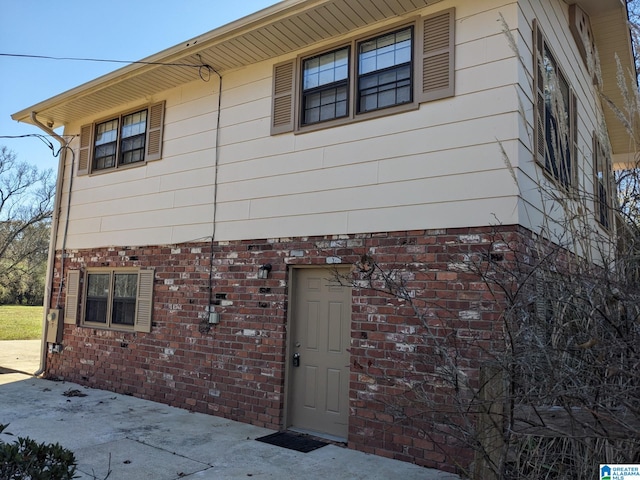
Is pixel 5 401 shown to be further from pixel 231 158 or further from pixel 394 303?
pixel 394 303

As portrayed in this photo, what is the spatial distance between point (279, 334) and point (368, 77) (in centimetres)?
343

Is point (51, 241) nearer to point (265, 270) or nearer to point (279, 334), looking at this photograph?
point (265, 270)

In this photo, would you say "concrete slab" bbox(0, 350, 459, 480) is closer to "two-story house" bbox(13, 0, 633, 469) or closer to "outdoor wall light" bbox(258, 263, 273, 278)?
"two-story house" bbox(13, 0, 633, 469)

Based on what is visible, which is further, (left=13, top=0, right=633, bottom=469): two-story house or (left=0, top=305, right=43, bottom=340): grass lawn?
(left=0, top=305, right=43, bottom=340): grass lawn

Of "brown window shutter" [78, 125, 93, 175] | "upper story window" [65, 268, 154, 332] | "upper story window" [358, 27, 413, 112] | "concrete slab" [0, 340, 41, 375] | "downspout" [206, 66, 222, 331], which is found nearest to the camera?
"upper story window" [358, 27, 413, 112]

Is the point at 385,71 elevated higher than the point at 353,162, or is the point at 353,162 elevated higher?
the point at 385,71

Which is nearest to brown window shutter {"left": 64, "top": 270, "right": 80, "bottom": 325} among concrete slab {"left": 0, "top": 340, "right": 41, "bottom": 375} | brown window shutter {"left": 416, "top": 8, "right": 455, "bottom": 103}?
concrete slab {"left": 0, "top": 340, "right": 41, "bottom": 375}

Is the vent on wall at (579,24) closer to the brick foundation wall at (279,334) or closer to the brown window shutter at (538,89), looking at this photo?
the brown window shutter at (538,89)

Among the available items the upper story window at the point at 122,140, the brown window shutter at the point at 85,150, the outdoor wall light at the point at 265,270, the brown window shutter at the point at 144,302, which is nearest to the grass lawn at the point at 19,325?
the brown window shutter at the point at 85,150

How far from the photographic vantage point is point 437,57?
5500 millimetres

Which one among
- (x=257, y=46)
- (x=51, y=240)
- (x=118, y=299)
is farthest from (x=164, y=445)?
(x=51, y=240)

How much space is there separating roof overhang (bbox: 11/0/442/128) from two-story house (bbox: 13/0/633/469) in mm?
32

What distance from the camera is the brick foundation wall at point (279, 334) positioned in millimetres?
4938
